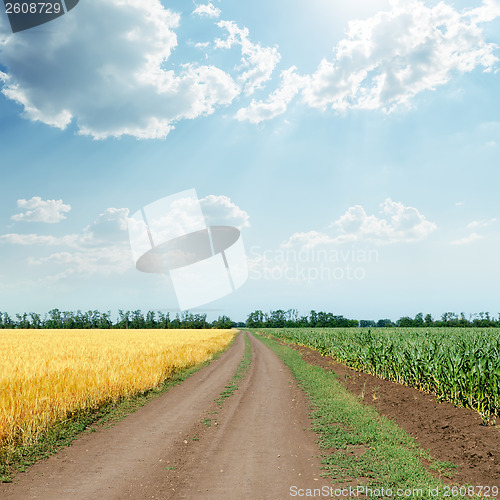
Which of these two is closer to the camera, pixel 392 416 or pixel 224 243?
pixel 392 416

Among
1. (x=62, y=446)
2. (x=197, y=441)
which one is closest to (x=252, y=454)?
(x=197, y=441)

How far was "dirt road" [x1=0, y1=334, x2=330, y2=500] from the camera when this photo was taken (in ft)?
18.7

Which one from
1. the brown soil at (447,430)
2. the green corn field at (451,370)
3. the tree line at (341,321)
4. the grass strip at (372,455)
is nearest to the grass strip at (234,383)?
the grass strip at (372,455)

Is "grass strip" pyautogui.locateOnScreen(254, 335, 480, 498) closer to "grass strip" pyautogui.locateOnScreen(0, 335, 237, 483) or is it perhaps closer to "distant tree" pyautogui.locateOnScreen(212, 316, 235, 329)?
"grass strip" pyautogui.locateOnScreen(0, 335, 237, 483)

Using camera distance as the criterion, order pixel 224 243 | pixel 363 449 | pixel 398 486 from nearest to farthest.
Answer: pixel 398 486
pixel 363 449
pixel 224 243

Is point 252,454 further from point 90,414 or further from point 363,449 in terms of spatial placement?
point 90,414

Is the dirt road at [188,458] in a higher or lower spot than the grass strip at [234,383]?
higher

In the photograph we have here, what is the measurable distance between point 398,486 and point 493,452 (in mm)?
2484

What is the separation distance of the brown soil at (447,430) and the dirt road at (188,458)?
259 centimetres

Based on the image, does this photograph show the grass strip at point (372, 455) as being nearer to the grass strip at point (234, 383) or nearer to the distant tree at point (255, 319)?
the grass strip at point (234, 383)

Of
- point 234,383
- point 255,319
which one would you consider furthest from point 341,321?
point 234,383

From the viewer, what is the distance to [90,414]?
408 inches

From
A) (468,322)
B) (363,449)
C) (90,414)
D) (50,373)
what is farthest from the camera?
(468,322)

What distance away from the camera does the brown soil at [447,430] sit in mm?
6527
